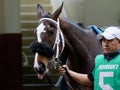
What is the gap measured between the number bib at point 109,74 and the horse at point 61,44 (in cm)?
83

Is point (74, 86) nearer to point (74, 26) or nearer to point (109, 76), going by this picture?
point (74, 26)

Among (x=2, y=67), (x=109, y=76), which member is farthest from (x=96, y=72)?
(x=2, y=67)

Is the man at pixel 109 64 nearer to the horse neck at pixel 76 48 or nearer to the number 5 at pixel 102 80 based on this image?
the number 5 at pixel 102 80

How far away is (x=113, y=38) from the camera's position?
3938mm

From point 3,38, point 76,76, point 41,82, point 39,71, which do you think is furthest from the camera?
point 41,82

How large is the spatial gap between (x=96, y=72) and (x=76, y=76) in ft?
1.55

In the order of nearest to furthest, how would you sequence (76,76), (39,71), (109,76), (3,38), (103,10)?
(109,76) → (76,76) → (39,71) → (3,38) → (103,10)

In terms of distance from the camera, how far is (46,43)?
4.83m

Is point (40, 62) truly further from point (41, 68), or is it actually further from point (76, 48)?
point (76, 48)

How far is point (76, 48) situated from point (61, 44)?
0.30 metres

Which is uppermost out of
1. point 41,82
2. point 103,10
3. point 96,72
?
point 96,72

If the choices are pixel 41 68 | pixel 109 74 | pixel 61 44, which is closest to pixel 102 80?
pixel 109 74

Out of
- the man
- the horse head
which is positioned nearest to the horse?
the horse head

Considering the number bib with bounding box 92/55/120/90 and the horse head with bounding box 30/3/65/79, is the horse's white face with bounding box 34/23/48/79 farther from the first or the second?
the number bib with bounding box 92/55/120/90
